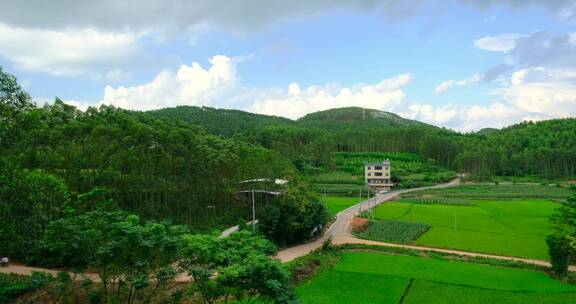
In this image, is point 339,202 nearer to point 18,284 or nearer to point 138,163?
point 138,163

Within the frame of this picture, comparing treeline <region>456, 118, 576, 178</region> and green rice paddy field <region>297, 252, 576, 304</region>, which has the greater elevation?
treeline <region>456, 118, 576, 178</region>

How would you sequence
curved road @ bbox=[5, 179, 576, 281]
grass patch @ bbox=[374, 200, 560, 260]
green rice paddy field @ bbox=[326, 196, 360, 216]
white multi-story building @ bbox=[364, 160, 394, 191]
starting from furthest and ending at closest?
white multi-story building @ bbox=[364, 160, 394, 191]
green rice paddy field @ bbox=[326, 196, 360, 216]
grass patch @ bbox=[374, 200, 560, 260]
curved road @ bbox=[5, 179, 576, 281]

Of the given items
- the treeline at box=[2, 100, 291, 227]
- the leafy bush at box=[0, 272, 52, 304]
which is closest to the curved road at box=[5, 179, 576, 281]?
the leafy bush at box=[0, 272, 52, 304]

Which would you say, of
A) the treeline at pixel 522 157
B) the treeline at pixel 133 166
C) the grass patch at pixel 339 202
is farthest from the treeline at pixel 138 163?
the treeline at pixel 522 157

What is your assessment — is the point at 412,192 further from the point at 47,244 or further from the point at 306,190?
the point at 47,244

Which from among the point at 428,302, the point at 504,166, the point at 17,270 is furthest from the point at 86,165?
the point at 504,166

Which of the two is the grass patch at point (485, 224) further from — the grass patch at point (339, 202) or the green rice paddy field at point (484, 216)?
the grass patch at point (339, 202)

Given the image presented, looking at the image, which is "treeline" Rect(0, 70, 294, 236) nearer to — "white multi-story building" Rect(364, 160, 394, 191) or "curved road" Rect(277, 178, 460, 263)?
"curved road" Rect(277, 178, 460, 263)
